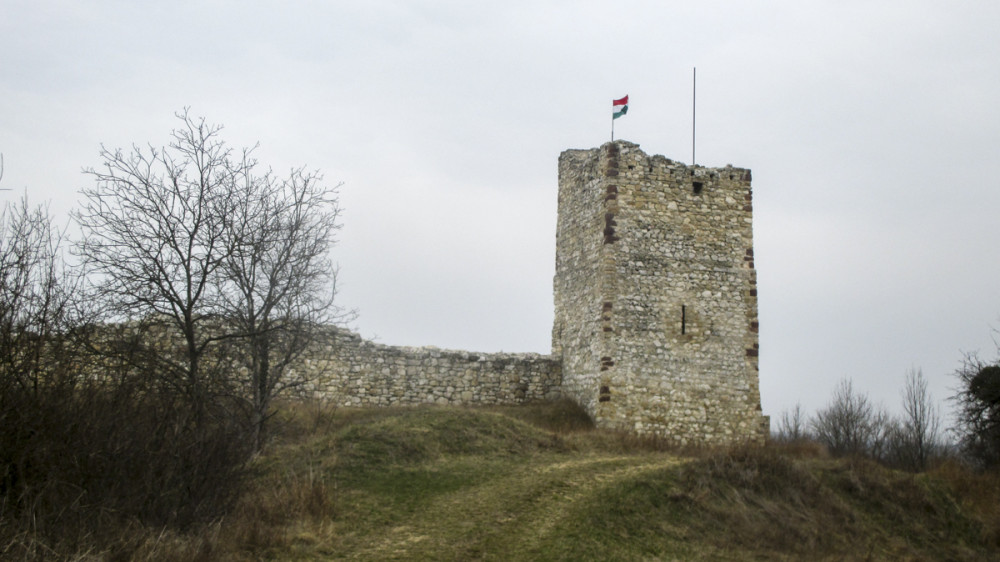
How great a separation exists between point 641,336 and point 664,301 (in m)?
1.02

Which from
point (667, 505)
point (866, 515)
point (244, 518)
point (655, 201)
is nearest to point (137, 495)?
point (244, 518)

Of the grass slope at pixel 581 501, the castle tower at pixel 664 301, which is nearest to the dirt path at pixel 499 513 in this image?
the grass slope at pixel 581 501

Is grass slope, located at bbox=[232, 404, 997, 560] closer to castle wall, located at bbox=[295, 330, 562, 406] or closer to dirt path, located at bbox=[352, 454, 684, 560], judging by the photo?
dirt path, located at bbox=[352, 454, 684, 560]

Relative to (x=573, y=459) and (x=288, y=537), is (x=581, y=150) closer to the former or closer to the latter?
(x=573, y=459)

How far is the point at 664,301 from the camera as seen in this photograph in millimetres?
20016

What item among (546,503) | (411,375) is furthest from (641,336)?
(546,503)

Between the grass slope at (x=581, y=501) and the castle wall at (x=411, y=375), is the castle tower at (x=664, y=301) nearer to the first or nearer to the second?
the castle wall at (x=411, y=375)

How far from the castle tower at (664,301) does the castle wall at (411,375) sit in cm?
148

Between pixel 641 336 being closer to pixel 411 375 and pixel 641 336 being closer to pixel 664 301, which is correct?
pixel 664 301

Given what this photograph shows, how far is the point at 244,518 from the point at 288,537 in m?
0.64

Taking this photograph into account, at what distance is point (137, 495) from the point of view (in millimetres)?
9281

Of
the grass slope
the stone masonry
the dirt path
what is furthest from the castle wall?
the dirt path

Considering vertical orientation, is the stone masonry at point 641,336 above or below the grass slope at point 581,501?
above

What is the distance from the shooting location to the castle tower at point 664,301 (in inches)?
766
